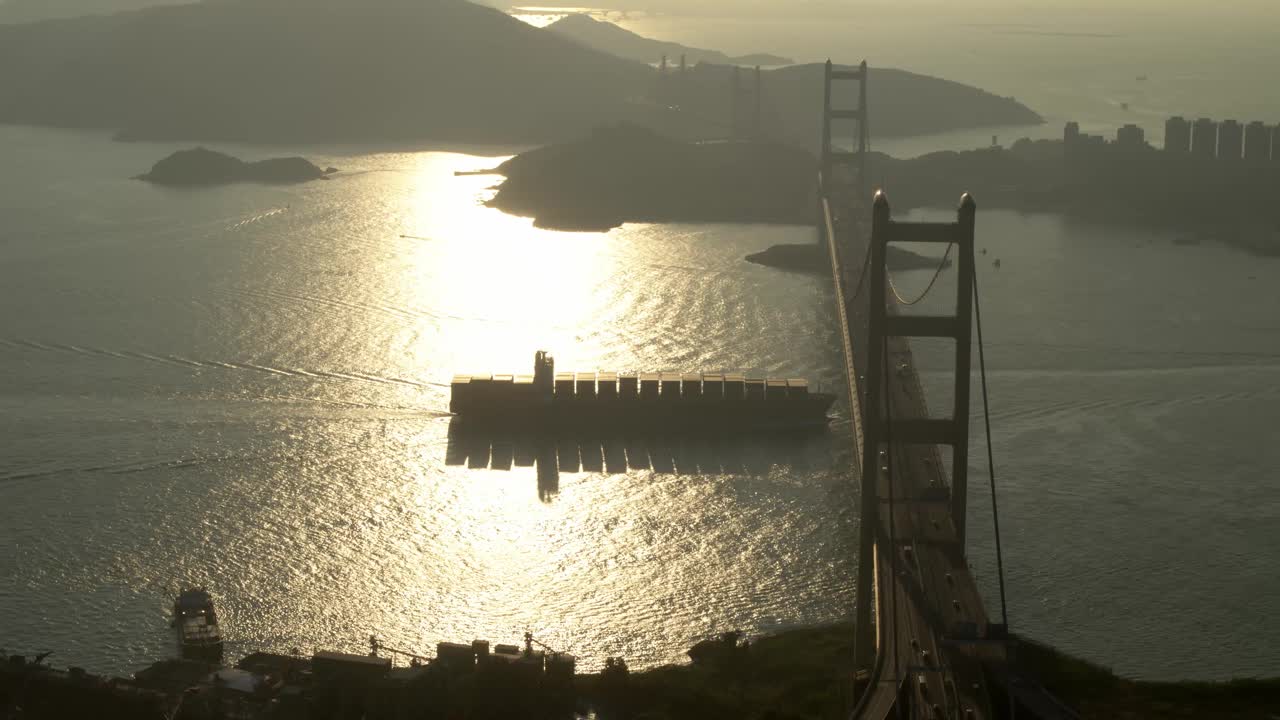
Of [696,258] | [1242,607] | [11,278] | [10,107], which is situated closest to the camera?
[1242,607]

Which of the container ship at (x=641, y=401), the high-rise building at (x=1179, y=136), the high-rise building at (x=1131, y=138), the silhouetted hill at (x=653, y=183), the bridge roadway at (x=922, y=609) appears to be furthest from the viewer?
the high-rise building at (x=1179, y=136)

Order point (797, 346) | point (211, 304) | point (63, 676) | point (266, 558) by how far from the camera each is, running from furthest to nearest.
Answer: point (211, 304) → point (797, 346) → point (266, 558) → point (63, 676)

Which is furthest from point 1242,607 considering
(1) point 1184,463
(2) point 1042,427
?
(2) point 1042,427

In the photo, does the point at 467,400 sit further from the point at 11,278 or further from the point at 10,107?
the point at 10,107

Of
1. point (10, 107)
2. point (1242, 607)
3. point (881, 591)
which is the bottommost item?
point (1242, 607)

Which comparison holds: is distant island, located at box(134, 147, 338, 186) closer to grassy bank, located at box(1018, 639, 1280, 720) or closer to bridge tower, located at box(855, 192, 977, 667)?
bridge tower, located at box(855, 192, 977, 667)

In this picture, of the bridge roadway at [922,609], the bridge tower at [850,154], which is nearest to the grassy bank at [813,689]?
the bridge roadway at [922,609]

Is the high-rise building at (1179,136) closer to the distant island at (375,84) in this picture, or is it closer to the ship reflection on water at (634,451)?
the distant island at (375,84)
